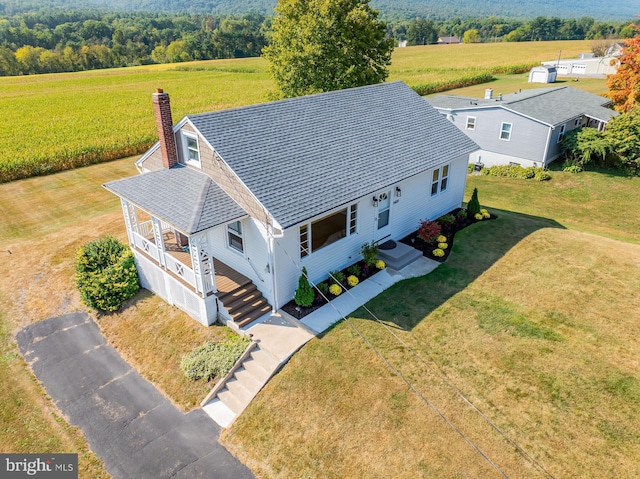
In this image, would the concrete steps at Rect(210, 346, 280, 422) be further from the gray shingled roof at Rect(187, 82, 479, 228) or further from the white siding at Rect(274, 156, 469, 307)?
the gray shingled roof at Rect(187, 82, 479, 228)

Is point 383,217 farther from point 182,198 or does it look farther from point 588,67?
point 588,67

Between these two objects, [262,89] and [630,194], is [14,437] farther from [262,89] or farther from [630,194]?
[262,89]

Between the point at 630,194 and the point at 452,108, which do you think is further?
the point at 452,108

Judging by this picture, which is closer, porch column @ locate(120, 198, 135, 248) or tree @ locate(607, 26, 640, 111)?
porch column @ locate(120, 198, 135, 248)

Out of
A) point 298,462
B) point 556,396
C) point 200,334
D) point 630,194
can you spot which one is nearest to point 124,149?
point 200,334

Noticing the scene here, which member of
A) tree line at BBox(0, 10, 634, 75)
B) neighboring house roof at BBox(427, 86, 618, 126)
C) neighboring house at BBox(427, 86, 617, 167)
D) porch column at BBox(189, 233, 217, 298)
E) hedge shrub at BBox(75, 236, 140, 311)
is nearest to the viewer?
porch column at BBox(189, 233, 217, 298)

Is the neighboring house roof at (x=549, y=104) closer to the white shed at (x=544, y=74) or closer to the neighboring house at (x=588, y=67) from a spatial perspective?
the white shed at (x=544, y=74)

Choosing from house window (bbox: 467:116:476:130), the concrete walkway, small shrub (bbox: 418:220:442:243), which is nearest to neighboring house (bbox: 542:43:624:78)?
house window (bbox: 467:116:476:130)
